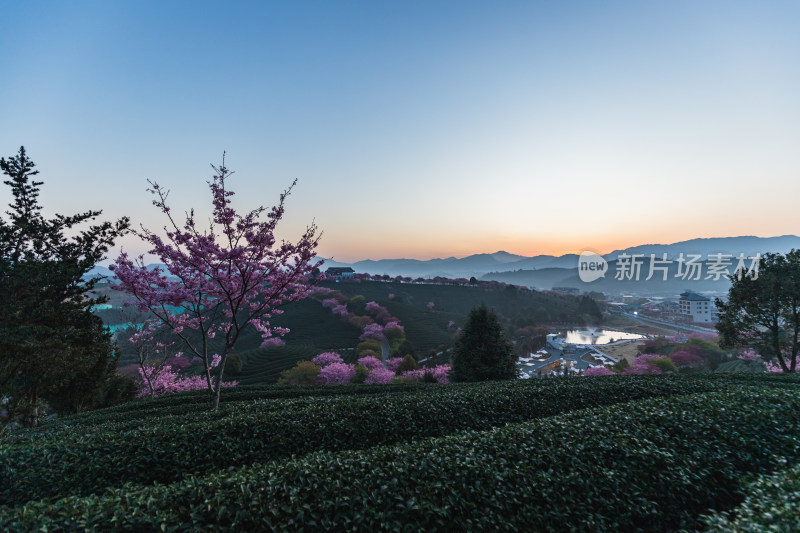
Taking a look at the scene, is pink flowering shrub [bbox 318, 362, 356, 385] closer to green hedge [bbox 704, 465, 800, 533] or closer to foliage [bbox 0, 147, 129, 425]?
foliage [bbox 0, 147, 129, 425]

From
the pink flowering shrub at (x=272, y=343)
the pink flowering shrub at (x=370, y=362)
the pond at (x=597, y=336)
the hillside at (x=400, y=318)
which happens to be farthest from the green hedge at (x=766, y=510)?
the pond at (x=597, y=336)

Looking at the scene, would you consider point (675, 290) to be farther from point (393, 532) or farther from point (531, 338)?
point (393, 532)

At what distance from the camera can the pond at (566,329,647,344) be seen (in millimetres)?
57031

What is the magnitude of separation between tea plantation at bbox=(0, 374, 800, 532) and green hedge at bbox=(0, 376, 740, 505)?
29 mm

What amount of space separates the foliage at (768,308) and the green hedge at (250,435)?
12123 millimetres

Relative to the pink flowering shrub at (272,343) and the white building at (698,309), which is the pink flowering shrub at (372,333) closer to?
the pink flowering shrub at (272,343)

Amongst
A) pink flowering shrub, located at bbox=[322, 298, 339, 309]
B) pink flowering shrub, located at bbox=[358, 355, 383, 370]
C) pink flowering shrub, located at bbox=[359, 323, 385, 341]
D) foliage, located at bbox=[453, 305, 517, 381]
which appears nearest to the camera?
foliage, located at bbox=[453, 305, 517, 381]

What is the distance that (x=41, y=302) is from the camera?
8.55 meters

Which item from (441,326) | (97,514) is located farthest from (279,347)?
(97,514)

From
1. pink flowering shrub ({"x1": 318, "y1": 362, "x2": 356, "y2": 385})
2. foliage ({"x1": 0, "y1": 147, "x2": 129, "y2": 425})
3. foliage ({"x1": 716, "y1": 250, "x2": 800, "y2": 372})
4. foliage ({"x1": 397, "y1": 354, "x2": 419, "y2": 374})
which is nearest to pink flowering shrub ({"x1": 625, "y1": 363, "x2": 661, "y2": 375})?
foliage ({"x1": 716, "y1": 250, "x2": 800, "y2": 372})

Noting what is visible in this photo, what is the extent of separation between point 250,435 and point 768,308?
2321cm

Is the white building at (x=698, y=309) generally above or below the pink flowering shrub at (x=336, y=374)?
below

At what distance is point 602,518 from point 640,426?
7.55 feet

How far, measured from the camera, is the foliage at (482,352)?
53.1 feet
